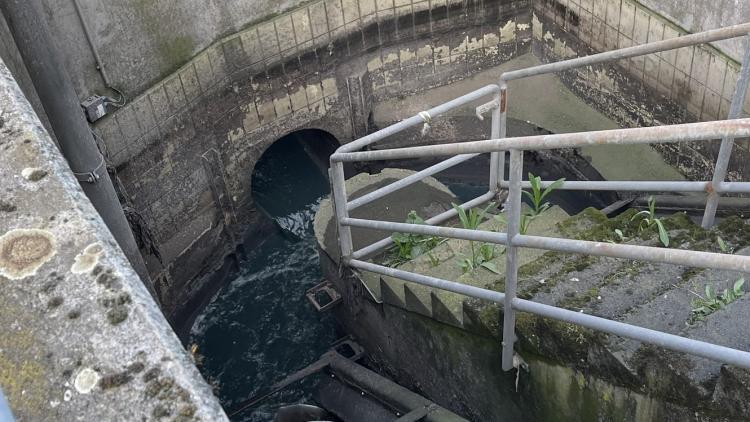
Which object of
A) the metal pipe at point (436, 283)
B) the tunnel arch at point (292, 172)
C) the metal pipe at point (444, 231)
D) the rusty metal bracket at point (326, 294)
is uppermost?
the metal pipe at point (444, 231)

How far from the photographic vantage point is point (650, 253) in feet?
7.20

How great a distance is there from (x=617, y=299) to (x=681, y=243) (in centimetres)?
63

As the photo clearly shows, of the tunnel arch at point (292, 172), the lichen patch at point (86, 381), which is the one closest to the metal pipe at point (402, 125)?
the lichen patch at point (86, 381)

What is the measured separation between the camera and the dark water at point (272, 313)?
21.9ft

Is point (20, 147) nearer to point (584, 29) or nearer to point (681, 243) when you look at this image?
point (681, 243)

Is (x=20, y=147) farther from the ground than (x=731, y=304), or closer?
farther from the ground

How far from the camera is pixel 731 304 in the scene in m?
2.75

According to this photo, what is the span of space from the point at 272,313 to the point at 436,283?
162 inches

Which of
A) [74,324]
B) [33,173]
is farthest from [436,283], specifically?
[74,324]

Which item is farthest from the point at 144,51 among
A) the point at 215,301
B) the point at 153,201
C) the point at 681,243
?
the point at 681,243

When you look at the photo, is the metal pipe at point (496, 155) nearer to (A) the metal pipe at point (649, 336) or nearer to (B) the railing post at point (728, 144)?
(B) the railing post at point (728, 144)

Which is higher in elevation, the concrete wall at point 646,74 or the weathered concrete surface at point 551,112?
the concrete wall at point 646,74

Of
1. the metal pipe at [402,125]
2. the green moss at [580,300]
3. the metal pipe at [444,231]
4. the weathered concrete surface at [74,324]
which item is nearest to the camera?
the weathered concrete surface at [74,324]

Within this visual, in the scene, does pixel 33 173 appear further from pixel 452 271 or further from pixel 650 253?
pixel 452 271
